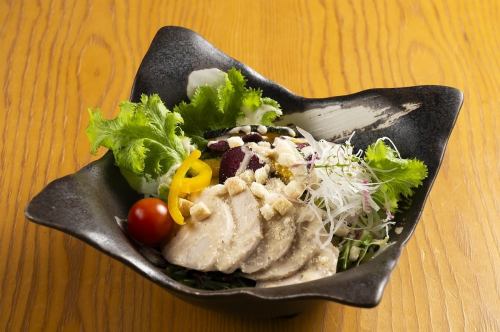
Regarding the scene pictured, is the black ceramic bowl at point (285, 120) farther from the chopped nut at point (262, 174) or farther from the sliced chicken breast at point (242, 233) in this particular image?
the chopped nut at point (262, 174)

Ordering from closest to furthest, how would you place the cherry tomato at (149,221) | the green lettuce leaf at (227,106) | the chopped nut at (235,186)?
the cherry tomato at (149,221), the chopped nut at (235,186), the green lettuce leaf at (227,106)

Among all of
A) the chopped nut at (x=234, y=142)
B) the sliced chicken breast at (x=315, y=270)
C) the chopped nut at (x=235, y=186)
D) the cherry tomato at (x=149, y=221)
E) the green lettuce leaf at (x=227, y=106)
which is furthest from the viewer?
the green lettuce leaf at (x=227, y=106)

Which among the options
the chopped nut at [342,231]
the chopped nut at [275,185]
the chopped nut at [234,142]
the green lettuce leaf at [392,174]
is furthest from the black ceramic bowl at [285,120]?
the chopped nut at [275,185]

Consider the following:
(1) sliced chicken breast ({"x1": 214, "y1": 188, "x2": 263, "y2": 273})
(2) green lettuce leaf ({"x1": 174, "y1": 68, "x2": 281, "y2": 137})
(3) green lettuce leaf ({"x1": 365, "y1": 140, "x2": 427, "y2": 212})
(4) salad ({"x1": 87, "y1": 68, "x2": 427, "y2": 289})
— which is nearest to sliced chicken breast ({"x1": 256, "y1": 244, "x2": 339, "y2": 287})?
(4) salad ({"x1": 87, "y1": 68, "x2": 427, "y2": 289})

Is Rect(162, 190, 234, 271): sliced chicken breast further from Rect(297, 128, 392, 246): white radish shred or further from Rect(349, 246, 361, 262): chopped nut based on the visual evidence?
Rect(349, 246, 361, 262): chopped nut

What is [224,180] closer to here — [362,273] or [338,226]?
[338,226]

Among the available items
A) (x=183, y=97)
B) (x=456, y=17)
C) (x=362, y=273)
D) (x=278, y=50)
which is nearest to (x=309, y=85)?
(x=278, y=50)

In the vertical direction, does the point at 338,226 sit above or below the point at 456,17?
below
